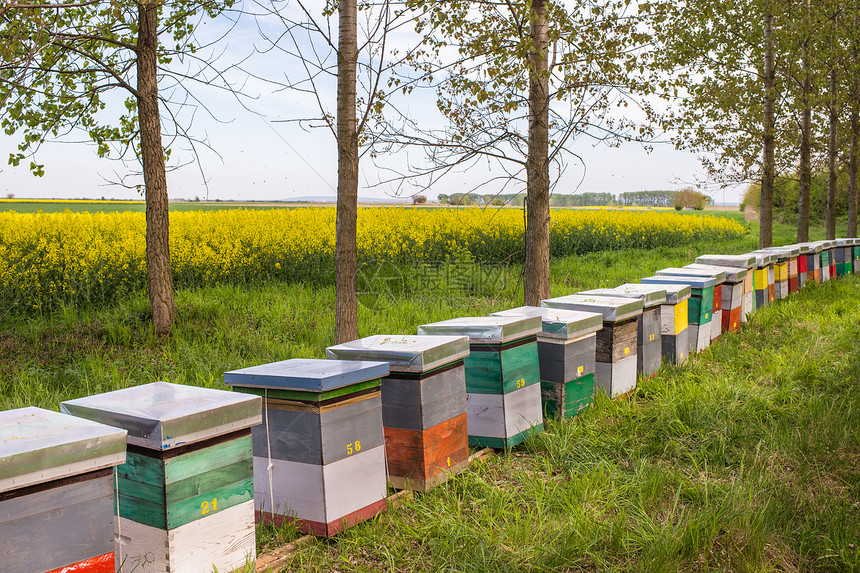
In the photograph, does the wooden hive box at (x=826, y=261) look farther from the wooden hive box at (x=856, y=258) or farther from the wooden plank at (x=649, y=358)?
the wooden plank at (x=649, y=358)

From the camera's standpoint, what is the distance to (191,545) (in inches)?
91.4

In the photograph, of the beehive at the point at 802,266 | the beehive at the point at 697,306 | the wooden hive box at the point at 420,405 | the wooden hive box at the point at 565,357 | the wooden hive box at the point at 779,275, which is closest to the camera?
the wooden hive box at the point at 420,405

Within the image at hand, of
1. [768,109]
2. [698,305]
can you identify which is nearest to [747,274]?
[698,305]

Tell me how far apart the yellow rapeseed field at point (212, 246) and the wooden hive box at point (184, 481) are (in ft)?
14.4

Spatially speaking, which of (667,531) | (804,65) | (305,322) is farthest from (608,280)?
(667,531)

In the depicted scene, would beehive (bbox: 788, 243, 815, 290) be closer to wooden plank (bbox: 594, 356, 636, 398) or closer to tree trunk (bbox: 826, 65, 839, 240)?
tree trunk (bbox: 826, 65, 839, 240)

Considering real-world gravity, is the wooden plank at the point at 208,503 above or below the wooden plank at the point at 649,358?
above

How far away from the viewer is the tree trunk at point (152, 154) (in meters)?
6.45

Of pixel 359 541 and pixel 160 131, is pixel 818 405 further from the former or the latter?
pixel 160 131

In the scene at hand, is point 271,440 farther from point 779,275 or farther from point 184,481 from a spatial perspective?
point 779,275

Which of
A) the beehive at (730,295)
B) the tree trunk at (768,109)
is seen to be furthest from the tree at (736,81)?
the beehive at (730,295)

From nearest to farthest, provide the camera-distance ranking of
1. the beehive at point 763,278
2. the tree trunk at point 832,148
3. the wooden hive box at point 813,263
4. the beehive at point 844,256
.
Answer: the beehive at point 763,278 → the wooden hive box at point 813,263 → the beehive at point 844,256 → the tree trunk at point 832,148

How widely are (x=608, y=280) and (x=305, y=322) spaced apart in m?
6.80

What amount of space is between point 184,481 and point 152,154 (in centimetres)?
507
